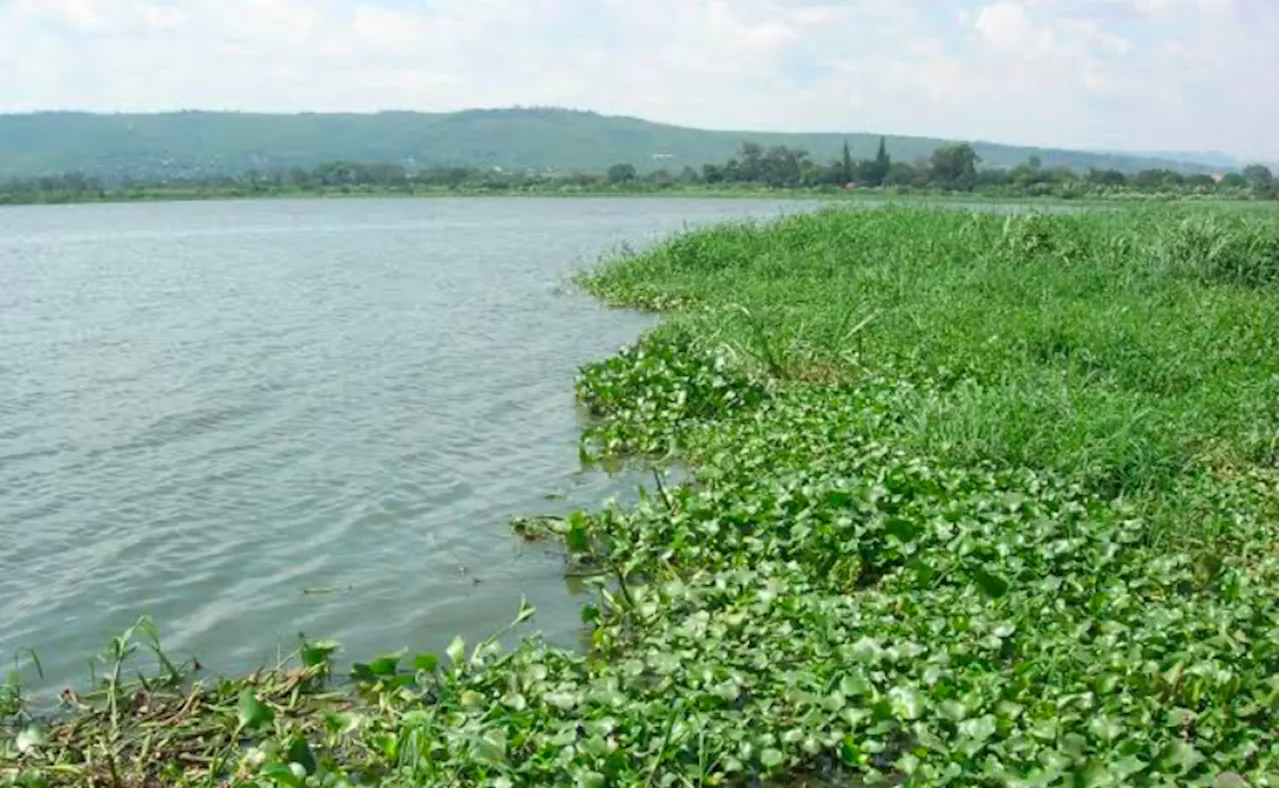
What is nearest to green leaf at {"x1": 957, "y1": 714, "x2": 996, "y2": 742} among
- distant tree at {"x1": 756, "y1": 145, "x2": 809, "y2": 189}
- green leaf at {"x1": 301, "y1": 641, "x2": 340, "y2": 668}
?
green leaf at {"x1": 301, "y1": 641, "x2": 340, "y2": 668}

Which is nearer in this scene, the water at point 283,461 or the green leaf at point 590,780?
the green leaf at point 590,780

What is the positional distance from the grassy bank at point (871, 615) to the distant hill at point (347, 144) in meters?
141

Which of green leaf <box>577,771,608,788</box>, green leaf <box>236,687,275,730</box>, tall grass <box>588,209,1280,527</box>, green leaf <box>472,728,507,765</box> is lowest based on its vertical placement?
green leaf <box>236,687,275,730</box>

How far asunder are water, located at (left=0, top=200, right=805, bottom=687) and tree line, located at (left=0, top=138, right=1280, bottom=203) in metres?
53.5

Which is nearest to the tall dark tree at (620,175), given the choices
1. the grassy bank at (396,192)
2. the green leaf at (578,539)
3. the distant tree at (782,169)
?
the grassy bank at (396,192)

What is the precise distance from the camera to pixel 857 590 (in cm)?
734

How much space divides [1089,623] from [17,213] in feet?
279

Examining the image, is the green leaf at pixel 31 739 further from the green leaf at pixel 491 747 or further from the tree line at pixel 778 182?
the tree line at pixel 778 182

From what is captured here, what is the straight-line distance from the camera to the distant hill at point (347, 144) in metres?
154

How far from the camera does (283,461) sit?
11.4m

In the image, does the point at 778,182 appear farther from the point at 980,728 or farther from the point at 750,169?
the point at 980,728

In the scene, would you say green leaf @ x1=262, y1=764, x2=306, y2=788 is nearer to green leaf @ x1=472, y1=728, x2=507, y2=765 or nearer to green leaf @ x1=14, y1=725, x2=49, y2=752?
green leaf @ x1=472, y1=728, x2=507, y2=765

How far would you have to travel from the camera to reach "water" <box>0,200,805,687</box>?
7.68 meters

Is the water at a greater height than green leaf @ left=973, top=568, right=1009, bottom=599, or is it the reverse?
green leaf @ left=973, top=568, right=1009, bottom=599
